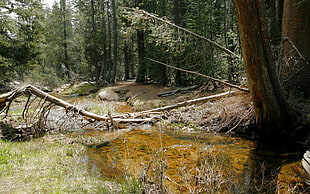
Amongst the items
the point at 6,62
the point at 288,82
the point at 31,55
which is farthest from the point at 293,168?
the point at 31,55

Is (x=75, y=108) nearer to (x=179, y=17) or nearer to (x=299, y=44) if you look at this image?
(x=299, y=44)

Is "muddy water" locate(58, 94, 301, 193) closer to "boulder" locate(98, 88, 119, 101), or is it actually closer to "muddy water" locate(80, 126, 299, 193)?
"muddy water" locate(80, 126, 299, 193)

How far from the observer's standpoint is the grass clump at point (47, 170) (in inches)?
158

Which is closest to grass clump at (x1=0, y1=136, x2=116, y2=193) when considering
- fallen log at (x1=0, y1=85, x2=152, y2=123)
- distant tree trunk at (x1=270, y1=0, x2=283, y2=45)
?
fallen log at (x1=0, y1=85, x2=152, y2=123)

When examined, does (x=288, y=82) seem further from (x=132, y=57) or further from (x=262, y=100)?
(x=132, y=57)

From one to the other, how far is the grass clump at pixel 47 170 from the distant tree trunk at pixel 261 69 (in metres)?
4.20

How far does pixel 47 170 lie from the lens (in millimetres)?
4965

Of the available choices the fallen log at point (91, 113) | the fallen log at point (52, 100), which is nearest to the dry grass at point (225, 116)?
the fallen log at point (91, 113)

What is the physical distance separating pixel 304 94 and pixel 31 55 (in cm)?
2230

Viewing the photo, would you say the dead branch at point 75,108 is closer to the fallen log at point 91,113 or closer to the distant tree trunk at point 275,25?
the fallen log at point 91,113

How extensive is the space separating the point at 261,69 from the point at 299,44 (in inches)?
132

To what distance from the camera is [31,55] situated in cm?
2202

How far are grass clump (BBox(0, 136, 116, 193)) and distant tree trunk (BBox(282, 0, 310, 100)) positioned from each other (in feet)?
21.9

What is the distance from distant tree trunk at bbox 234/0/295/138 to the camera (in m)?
5.28
